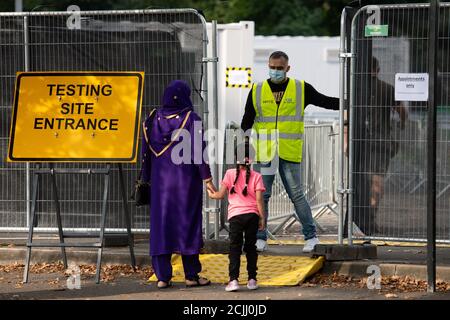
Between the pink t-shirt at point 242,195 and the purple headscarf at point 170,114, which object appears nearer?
the pink t-shirt at point 242,195

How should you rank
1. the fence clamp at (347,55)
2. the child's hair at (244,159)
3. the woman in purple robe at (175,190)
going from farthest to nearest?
the fence clamp at (347,55) < the woman in purple robe at (175,190) < the child's hair at (244,159)

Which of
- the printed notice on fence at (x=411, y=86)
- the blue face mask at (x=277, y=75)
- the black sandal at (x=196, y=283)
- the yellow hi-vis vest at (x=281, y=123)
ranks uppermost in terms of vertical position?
the blue face mask at (x=277, y=75)

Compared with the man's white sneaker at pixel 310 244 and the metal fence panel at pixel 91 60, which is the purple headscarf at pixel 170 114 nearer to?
the metal fence panel at pixel 91 60

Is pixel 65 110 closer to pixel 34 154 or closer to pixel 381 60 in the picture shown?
pixel 34 154

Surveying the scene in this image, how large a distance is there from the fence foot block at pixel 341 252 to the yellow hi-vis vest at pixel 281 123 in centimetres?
107

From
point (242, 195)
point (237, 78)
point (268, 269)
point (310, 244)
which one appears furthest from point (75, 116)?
point (237, 78)

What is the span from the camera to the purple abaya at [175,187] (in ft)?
37.5

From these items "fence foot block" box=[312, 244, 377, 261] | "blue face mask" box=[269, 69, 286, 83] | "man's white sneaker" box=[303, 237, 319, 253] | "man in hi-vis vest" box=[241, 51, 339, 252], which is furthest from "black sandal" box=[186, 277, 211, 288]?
"blue face mask" box=[269, 69, 286, 83]

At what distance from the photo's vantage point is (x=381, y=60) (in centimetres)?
1244

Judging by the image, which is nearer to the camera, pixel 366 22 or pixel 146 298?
pixel 146 298

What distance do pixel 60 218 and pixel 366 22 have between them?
3740 mm

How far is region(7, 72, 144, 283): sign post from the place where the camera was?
39.2 feet

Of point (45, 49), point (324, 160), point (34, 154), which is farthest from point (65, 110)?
point (324, 160)

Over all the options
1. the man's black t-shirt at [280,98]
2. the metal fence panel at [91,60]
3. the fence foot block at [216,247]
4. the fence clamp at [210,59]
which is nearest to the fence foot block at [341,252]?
the fence foot block at [216,247]
